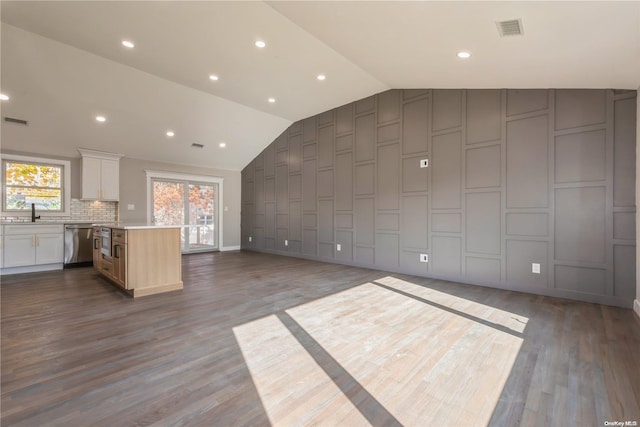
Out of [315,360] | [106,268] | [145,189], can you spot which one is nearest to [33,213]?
[145,189]

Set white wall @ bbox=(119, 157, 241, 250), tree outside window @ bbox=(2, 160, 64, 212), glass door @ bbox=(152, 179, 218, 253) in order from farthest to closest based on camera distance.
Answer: glass door @ bbox=(152, 179, 218, 253) → white wall @ bbox=(119, 157, 241, 250) → tree outside window @ bbox=(2, 160, 64, 212)

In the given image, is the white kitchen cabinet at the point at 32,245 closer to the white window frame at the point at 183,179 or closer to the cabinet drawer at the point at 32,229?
the cabinet drawer at the point at 32,229

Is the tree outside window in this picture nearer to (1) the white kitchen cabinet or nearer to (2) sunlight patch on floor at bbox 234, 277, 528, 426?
(1) the white kitchen cabinet

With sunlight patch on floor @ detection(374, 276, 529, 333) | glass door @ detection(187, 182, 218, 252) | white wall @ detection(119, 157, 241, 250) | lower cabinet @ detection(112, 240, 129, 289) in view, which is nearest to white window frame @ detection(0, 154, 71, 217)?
white wall @ detection(119, 157, 241, 250)

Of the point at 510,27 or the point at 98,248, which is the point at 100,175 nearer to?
the point at 98,248

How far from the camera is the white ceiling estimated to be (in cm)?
248

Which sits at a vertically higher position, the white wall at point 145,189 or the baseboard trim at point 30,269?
the white wall at point 145,189

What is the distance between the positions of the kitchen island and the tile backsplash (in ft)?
9.08

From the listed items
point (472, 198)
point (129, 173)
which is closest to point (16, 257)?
point (129, 173)

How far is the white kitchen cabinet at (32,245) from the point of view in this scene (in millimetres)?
4859

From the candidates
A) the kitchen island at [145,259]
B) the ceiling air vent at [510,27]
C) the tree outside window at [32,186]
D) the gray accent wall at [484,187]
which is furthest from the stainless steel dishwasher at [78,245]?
the ceiling air vent at [510,27]

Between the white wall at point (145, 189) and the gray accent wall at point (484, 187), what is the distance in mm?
3141

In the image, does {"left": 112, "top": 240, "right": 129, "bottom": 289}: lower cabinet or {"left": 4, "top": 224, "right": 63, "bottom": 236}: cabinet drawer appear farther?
{"left": 4, "top": 224, "right": 63, "bottom": 236}: cabinet drawer

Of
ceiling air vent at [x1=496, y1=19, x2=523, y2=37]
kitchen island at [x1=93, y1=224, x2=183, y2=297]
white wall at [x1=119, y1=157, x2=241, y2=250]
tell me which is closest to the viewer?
ceiling air vent at [x1=496, y1=19, x2=523, y2=37]
